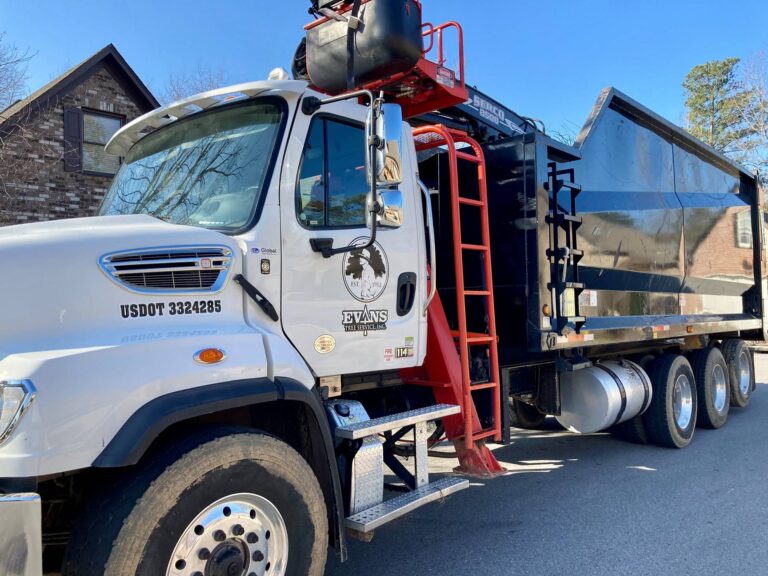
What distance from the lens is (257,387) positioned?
273 centimetres

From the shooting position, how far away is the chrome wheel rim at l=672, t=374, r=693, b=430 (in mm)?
6902

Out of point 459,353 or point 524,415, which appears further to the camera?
point 524,415

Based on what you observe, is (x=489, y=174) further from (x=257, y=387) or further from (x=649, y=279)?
(x=257, y=387)

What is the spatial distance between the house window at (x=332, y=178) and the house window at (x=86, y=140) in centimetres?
1043

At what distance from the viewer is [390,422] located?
3408 mm

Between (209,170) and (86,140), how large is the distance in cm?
1174

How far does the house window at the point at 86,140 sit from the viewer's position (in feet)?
41.6

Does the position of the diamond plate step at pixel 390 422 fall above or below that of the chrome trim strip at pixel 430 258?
below

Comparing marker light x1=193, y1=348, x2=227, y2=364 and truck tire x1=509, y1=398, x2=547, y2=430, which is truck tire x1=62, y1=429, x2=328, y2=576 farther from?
truck tire x1=509, y1=398, x2=547, y2=430

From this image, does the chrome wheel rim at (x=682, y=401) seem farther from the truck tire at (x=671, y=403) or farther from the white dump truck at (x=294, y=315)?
the white dump truck at (x=294, y=315)

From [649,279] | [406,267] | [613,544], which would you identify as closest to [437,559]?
[613,544]

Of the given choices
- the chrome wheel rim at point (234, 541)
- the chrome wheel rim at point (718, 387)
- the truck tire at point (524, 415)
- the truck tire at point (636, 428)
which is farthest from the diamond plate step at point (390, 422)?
the chrome wheel rim at point (718, 387)

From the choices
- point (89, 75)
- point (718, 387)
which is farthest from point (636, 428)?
point (89, 75)

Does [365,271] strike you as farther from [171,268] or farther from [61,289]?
[61,289]
